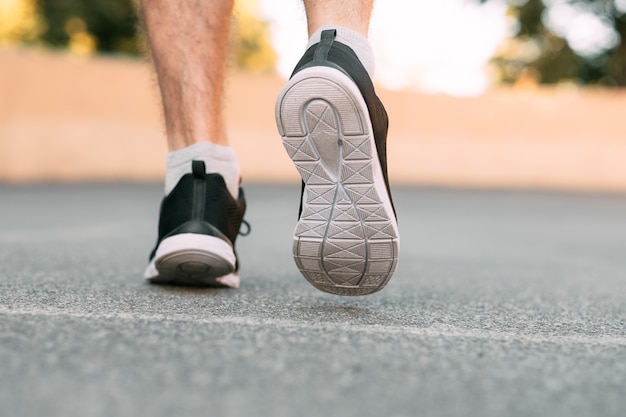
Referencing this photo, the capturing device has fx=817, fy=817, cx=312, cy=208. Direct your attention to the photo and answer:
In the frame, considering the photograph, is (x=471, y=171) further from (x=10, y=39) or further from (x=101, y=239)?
(x=101, y=239)

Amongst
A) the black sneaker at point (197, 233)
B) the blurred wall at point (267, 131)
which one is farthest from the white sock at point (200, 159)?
the blurred wall at point (267, 131)

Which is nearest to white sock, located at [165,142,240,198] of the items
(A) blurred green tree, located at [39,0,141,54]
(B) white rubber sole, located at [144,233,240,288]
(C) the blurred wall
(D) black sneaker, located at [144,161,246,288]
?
(D) black sneaker, located at [144,161,246,288]

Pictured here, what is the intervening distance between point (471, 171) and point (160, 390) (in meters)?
16.7

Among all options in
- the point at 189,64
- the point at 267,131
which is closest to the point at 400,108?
the point at 267,131

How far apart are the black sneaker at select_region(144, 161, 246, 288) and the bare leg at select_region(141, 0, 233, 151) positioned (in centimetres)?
10

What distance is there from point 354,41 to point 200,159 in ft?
1.39

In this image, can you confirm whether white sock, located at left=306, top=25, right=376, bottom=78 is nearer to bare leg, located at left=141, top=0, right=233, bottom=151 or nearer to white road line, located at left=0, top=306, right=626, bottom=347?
bare leg, located at left=141, top=0, right=233, bottom=151

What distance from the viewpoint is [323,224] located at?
1.44 m

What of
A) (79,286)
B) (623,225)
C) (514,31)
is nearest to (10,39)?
(514,31)

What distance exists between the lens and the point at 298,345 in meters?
1.17

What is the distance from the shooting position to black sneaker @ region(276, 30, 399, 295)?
4.67 ft

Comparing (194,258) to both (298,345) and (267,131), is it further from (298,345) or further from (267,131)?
(267,131)

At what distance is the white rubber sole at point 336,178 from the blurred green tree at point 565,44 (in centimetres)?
2025

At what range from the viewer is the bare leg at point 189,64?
1.77 m
